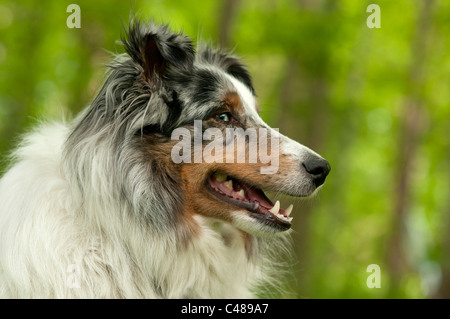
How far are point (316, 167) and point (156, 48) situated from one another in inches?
54.7

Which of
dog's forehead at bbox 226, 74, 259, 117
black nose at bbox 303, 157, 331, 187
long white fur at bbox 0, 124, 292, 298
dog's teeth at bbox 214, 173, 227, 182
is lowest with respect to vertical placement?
long white fur at bbox 0, 124, 292, 298

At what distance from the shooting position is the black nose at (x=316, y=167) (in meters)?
3.56

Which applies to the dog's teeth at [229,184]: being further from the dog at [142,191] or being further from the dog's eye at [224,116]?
the dog's eye at [224,116]

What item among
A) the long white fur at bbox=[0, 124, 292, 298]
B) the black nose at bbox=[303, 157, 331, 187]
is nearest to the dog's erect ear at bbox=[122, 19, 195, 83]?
the long white fur at bbox=[0, 124, 292, 298]

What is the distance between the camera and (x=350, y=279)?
10.7 m

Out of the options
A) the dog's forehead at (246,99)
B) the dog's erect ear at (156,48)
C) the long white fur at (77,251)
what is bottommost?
the long white fur at (77,251)

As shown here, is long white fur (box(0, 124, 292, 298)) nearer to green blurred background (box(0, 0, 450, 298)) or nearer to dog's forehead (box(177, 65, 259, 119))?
dog's forehead (box(177, 65, 259, 119))

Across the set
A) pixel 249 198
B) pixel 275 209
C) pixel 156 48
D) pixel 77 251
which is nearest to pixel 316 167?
pixel 275 209

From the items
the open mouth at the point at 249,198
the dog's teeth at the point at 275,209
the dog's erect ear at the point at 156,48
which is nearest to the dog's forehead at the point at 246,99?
the dog's erect ear at the point at 156,48

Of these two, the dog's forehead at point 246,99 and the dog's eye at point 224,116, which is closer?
the dog's eye at point 224,116

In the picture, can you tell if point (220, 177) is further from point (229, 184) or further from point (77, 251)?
point (77, 251)

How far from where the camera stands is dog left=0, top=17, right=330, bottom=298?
11.2ft

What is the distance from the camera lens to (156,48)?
3.60 meters

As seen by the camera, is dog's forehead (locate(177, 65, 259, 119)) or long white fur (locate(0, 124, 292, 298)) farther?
dog's forehead (locate(177, 65, 259, 119))
